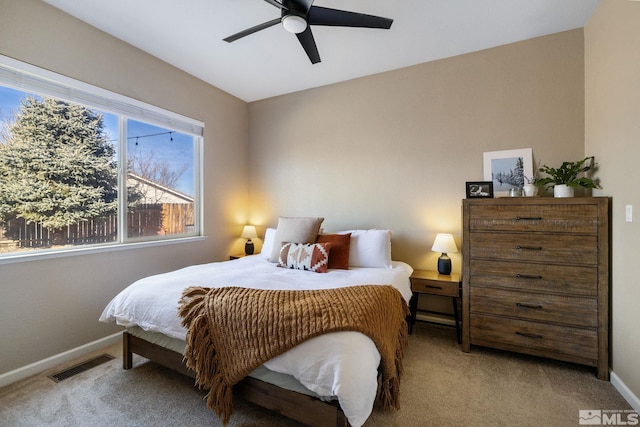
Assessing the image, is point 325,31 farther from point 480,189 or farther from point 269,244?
point 269,244

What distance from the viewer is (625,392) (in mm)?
1704

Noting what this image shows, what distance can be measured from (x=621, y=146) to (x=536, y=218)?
0.65 metres

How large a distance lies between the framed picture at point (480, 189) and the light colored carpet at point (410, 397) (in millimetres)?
1340

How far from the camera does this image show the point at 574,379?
6.25 feet

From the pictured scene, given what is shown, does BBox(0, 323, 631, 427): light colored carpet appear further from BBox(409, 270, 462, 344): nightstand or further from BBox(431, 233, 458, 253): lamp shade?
BBox(431, 233, 458, 253): lamp shade

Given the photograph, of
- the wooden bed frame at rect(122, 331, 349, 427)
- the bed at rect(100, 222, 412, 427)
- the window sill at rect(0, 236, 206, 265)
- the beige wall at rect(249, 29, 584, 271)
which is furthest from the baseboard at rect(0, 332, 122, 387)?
the beige wall at rect(249, 29, 584, 271)

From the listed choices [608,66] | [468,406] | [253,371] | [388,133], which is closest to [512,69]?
[608,66]

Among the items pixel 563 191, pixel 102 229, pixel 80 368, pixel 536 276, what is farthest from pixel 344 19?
pixel 80 368

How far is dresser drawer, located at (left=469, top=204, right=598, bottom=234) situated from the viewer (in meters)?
1.95

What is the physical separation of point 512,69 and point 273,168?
2875 mm

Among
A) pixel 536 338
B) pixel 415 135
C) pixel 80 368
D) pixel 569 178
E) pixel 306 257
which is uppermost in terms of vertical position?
pixel 415 135

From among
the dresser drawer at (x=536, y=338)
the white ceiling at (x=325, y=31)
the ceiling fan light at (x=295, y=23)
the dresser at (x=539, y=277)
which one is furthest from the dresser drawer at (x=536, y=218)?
the ceiling fan light at (x=295, y=23)

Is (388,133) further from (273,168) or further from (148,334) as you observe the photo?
(148,334)

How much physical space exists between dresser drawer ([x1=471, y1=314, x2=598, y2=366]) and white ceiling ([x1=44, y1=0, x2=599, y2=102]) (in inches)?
96.1
